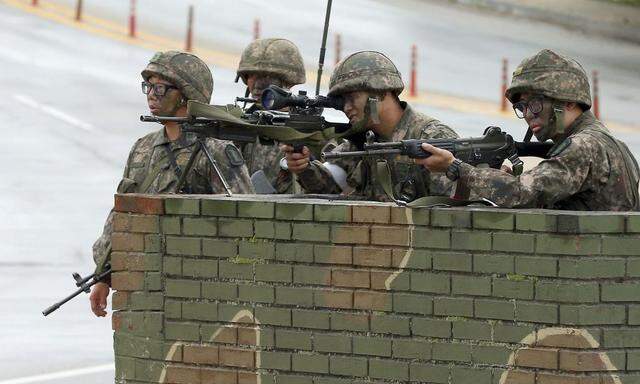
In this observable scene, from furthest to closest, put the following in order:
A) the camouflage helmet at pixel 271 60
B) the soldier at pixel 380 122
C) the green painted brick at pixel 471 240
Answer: the camouflage helmet at pixel 271 60, the soldier at pixel 380 122, the green painted brick at pixel 471 240

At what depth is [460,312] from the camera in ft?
23.7

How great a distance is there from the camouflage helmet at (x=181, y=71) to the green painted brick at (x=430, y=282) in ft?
7.03

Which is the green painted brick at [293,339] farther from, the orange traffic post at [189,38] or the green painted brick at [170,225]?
the orange traffic post at [189,38]

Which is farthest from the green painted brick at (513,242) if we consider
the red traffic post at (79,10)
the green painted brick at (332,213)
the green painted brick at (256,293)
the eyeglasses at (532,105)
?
the red traffic post at (79,10)

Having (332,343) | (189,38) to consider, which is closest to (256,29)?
(189,38)

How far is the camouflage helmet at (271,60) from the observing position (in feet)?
35.3

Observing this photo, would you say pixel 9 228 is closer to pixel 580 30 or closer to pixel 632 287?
pixel 632 287

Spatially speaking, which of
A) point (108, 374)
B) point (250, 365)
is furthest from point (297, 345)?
point (108, 374)

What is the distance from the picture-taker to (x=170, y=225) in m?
7.79

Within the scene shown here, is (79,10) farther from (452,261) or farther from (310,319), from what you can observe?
(452,261)

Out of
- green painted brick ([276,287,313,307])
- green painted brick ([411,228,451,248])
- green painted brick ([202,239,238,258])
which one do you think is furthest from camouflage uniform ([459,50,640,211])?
green painted brick ([202,239,238,258])

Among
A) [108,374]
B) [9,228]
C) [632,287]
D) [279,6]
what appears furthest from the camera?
[279,6]

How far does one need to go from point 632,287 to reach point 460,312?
77 centimetres

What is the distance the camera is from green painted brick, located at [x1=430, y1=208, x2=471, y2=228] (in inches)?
281
